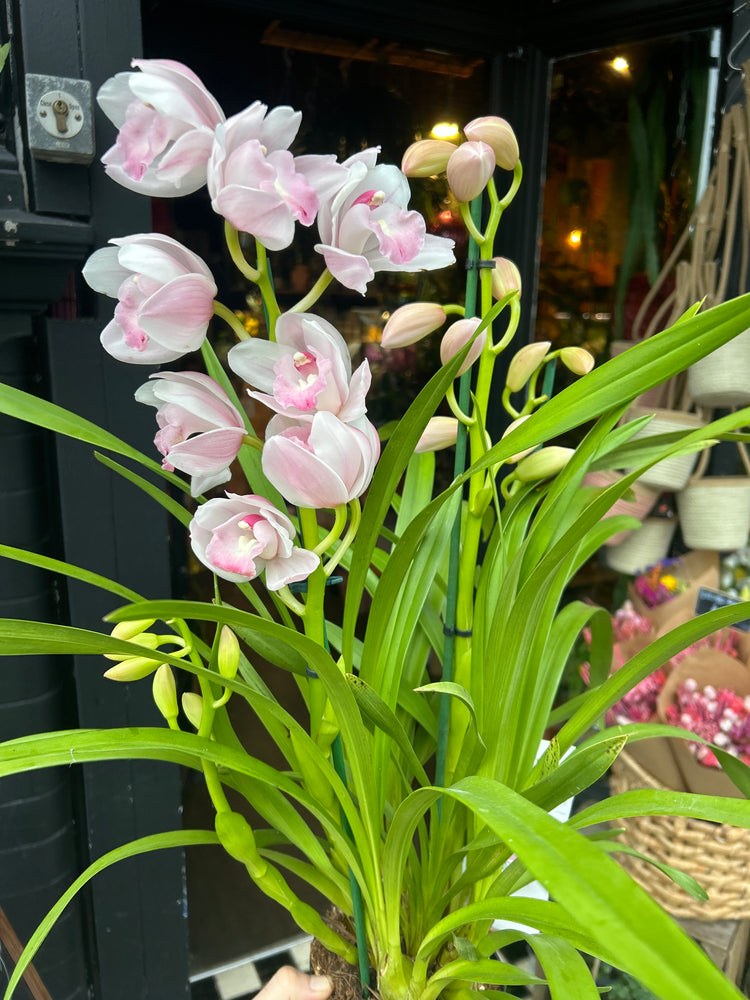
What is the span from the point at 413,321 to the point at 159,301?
0.23m

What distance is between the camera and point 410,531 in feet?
1.86

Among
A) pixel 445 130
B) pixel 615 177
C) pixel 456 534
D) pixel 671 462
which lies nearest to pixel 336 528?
pixel 456 534

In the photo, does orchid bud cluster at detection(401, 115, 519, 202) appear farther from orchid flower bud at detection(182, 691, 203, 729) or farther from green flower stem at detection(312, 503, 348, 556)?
orchid flower bud at detection(182, 691, 203, 729)

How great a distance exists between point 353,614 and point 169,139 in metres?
0.36

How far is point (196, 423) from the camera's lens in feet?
1.74

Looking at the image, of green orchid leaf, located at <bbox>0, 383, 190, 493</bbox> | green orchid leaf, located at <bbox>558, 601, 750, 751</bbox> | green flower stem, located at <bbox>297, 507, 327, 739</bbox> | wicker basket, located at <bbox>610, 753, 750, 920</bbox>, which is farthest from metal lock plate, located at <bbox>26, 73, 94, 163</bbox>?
wicker basket, located at <bbox>610, 753, 750, 920</bbox>

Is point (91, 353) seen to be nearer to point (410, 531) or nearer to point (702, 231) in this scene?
point (410, 531)

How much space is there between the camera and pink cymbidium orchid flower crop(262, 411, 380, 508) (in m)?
0.48

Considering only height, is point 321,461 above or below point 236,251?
below

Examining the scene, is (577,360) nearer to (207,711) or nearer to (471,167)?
(471,167)

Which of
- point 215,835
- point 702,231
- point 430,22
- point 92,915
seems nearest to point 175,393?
point 215,835

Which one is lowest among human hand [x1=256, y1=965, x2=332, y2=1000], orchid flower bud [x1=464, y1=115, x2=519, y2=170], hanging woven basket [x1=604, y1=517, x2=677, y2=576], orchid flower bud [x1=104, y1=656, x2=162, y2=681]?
human hand [x1=256, y1=965, x2=332, y2=1000]

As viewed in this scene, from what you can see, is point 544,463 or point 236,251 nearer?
point 236,251

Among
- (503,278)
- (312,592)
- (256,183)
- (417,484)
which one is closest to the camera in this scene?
(256,183)
